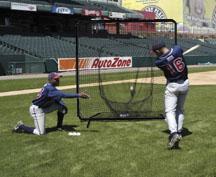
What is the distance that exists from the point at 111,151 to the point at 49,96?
7.55ft

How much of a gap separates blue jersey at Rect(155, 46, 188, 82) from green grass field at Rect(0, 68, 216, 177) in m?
1.31

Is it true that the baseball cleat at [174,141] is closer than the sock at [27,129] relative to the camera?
Yes

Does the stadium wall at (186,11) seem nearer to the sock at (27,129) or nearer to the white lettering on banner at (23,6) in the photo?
the white lettering on banner at (23,6)

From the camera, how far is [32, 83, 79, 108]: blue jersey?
33.6ft

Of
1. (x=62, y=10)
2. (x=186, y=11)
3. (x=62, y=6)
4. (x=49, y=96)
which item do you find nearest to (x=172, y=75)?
(x=49, y=96)

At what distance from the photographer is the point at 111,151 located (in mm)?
8703

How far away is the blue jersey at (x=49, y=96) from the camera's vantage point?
33.6 ft

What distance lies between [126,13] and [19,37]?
18368 millimetres

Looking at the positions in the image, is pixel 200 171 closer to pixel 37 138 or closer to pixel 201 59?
pixel 37 138

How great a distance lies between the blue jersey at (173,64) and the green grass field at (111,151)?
4.29ft

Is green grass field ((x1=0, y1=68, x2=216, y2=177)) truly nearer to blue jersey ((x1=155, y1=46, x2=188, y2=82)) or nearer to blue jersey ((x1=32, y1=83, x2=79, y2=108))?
blue jersey ((x1=32, y1=83, x2=79, y2=108))

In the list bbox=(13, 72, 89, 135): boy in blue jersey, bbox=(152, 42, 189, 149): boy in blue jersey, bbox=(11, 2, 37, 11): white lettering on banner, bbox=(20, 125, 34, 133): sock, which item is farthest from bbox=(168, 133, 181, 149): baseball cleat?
bbox=(11, 2, 37, 11): white lettering on banner

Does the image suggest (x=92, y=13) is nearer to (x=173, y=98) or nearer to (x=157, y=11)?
(x=157, y=11)

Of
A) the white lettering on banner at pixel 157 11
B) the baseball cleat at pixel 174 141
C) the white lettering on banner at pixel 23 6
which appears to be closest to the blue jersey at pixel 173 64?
the baseball cleat at pixel 174 141
